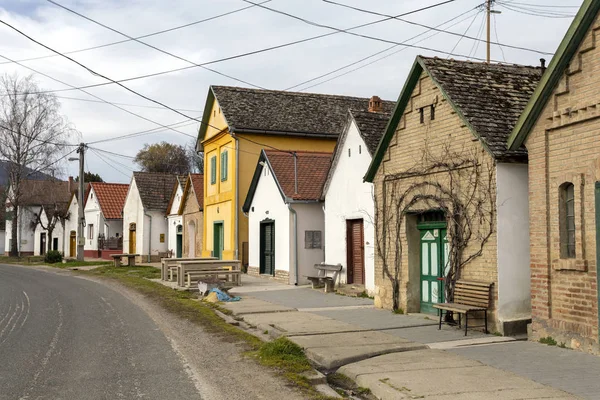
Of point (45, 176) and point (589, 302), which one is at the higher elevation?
point (45, 176)

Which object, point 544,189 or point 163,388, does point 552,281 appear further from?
point 163,388

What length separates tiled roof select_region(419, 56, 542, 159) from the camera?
39.2ft

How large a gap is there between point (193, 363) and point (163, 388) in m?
1.54

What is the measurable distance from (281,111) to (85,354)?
2169 cm

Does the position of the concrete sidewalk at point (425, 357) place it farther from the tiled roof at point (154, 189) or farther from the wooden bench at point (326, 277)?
Result: the tiled roof at point (154, 189)

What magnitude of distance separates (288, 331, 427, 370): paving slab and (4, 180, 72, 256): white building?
1751 inches

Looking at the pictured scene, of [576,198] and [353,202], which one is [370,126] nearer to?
[353,202]

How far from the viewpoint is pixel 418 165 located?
1398cm

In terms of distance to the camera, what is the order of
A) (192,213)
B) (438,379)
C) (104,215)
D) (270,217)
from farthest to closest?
(104,215) < (192,213) < (270,217) < (438,379)

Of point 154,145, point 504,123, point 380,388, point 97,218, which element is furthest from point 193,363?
point 154,145

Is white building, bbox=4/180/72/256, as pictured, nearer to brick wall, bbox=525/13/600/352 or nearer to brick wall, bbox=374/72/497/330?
brick wall, bbox=374/72/497/330

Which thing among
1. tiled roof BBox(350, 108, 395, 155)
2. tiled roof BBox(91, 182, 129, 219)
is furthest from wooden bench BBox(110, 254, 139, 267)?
tiled roof BBox(350, 108, 395, 155)

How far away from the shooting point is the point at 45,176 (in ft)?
171

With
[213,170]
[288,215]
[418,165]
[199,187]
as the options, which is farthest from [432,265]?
[199,187]
